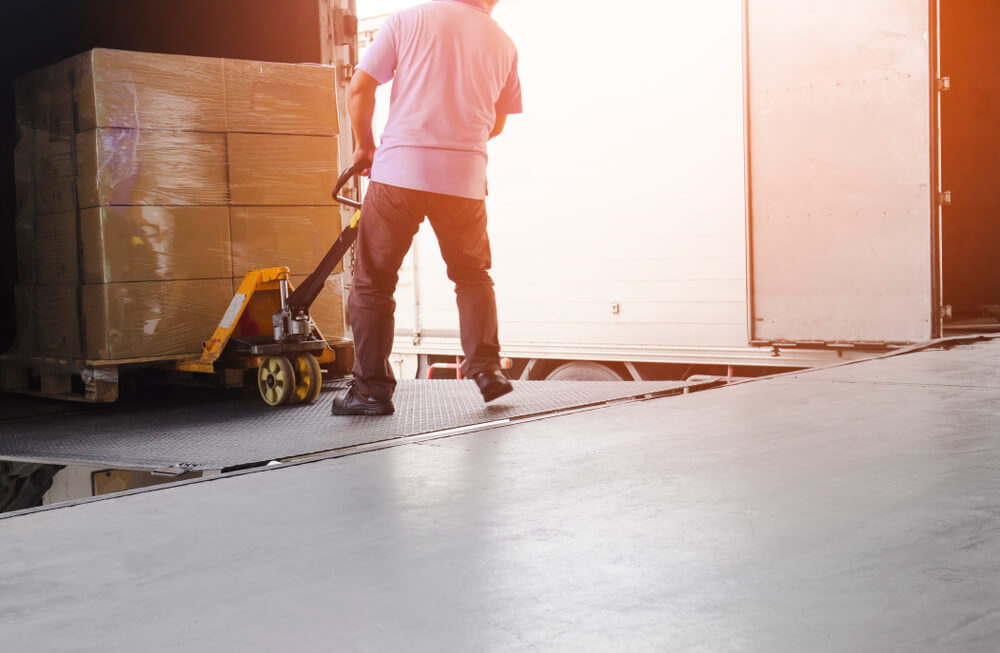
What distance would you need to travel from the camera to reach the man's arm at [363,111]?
4027mm

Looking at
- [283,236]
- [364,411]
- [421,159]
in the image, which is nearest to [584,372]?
[283,236]

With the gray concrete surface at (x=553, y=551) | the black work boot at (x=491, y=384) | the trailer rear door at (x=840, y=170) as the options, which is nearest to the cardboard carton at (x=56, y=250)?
the black work boot at (x=491, y=384)

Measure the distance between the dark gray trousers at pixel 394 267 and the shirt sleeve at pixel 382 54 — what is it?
46cm

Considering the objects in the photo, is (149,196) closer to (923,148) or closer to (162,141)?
(162,141)

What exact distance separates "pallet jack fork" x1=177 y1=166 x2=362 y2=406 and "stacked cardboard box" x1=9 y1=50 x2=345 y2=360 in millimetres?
193

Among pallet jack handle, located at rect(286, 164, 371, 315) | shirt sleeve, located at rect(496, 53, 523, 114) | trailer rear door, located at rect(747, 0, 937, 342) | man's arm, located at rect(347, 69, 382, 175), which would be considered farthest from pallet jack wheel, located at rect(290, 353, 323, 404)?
trailer rear door, located at rect(747, 0, 937, 342)

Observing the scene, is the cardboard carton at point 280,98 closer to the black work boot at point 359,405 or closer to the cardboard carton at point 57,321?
the cardboard carton at point 57,321

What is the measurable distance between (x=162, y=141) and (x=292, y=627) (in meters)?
3.45

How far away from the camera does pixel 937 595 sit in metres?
1.63

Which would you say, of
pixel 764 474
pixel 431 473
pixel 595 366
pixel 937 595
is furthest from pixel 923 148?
pixel 937 595

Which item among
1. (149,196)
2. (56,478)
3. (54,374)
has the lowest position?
(56,478)

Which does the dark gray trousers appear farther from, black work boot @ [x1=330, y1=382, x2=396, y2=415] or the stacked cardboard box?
the stacked cardboard box

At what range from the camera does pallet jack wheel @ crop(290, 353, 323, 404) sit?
4492 millimetres

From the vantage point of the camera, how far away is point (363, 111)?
4094 millimetres
